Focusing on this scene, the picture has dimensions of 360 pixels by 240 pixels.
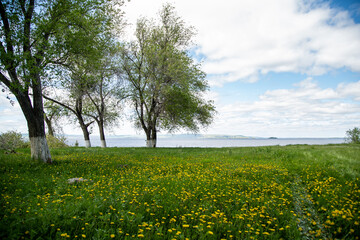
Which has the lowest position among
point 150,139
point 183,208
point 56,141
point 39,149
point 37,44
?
point 183,208

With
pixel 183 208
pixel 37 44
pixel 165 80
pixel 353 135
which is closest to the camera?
pixel 183 208

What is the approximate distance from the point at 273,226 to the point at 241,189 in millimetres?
2387

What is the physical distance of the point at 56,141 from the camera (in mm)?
26438

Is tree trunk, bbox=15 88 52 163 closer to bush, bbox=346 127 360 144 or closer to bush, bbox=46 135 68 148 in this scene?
bush, bbox=46 135 68 148

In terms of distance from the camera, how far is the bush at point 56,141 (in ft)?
84.9

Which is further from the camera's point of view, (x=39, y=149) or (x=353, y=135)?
(x=353, y=135)

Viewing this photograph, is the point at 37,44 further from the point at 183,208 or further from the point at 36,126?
the point at 183,208

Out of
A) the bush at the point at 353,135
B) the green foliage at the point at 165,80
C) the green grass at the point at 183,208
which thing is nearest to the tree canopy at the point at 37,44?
the green grass at the point at 183,208

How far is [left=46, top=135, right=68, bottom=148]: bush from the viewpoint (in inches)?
1019

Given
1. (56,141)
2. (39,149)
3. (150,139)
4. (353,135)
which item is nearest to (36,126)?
(39,149)

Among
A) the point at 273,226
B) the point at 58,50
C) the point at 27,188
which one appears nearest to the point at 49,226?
the point at 27,188

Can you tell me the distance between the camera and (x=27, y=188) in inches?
260

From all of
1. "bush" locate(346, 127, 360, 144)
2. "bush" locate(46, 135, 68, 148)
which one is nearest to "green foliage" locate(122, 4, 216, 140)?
"bush" locate(46, 135, 68, 148)

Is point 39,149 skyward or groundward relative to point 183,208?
skyward
